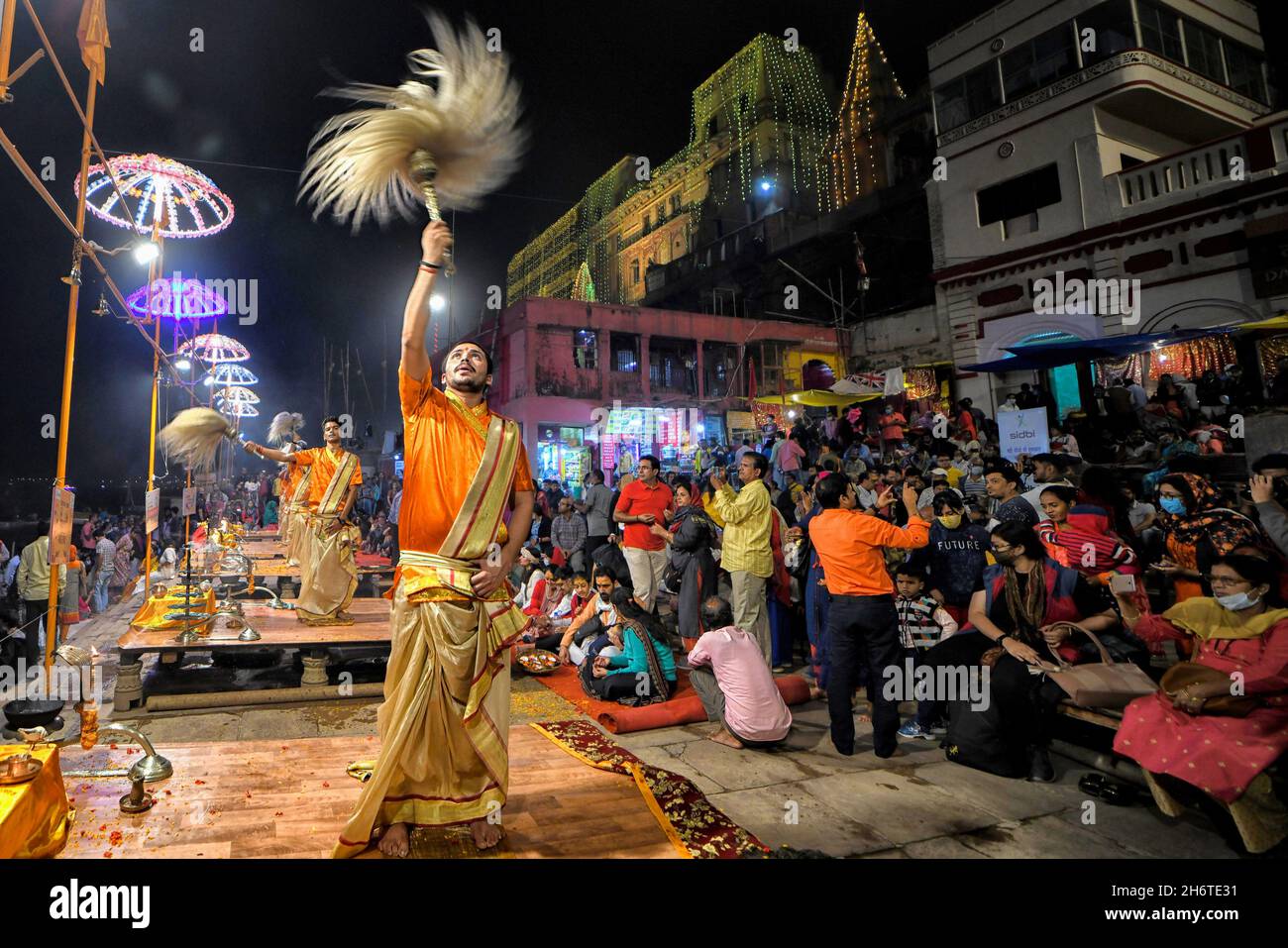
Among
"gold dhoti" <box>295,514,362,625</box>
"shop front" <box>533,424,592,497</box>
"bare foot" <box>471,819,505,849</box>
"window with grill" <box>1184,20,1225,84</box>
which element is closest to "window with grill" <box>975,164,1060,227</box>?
"window with grill" <box>1184,20,1225,84</box>

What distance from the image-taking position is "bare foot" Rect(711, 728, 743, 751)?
195 inches

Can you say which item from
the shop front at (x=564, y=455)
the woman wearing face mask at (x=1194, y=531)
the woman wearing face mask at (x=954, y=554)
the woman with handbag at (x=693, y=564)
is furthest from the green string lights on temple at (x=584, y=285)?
the woman wearing face mask at (x=1194, y=531)

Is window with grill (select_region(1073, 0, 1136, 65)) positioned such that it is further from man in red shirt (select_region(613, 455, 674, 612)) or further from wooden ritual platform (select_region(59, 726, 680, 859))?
wooden ritual platform (select_region(59, 726, 680, 859))

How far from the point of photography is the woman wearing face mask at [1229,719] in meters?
3.25

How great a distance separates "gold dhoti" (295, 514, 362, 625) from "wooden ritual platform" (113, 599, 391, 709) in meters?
0.20

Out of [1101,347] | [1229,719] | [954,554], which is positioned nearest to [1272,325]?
[1101,347]

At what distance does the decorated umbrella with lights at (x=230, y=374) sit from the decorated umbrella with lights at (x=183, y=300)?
4.72 metres

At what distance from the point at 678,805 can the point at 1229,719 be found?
9.64 feet

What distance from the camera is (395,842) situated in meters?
2.82

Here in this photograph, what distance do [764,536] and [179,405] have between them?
17193mm

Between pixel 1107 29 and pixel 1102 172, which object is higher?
pixel 1107 29

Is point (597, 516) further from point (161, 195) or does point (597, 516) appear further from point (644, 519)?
point (161, 195)

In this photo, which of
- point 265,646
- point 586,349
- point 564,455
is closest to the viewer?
point 265,646

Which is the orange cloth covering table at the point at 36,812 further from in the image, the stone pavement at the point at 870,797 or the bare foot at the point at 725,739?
the bare foot at the point at 725,739
